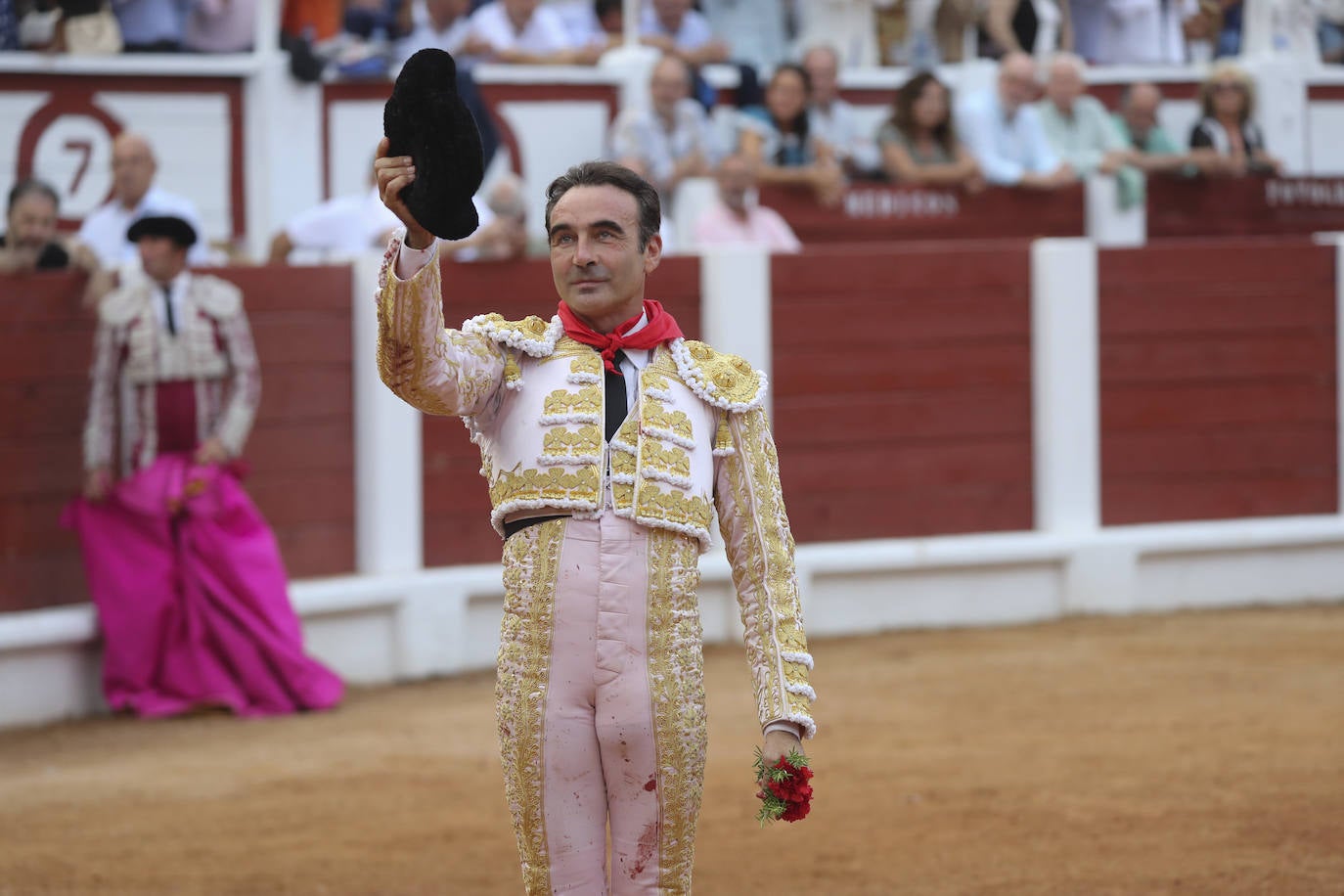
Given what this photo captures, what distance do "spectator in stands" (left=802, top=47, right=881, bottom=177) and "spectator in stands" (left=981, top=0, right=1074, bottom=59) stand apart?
4.99 feet

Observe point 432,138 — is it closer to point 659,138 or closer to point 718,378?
point 718,378

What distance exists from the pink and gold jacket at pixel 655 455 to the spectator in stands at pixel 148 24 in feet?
21.6

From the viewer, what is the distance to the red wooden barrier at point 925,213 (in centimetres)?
970

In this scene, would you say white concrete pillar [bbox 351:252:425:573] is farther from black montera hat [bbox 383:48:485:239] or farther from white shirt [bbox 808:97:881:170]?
black montera hat [bbox 383:48:485:239]

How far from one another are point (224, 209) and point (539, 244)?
205cm

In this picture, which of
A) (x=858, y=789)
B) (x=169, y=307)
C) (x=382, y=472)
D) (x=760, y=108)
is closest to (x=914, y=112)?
(x=760, y=108)

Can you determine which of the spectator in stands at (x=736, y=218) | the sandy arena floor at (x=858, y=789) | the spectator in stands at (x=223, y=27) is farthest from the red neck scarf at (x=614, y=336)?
the spectator in stands at (x=223, y=27)

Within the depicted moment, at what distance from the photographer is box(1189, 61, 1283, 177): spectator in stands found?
422 inches

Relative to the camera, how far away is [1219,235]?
35.5 ft

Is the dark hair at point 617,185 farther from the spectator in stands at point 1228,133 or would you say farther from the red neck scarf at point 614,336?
the spectator in stands at point 1228,133

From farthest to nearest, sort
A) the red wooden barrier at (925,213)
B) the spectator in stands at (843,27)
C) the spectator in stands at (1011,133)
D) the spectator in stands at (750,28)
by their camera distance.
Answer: the spectator in stands at (843,27), the spectator in stands at (750,28), the spectator in stands at (1011,133), the red wooden barrier at (925,213)

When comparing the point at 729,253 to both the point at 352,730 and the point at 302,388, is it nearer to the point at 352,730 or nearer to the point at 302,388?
the point at 302,388

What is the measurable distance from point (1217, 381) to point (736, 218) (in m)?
2.16

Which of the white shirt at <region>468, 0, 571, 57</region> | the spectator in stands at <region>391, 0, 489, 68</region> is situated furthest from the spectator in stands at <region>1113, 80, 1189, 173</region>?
the spectator in stands at <region>391, 0, 489, 68</region>
